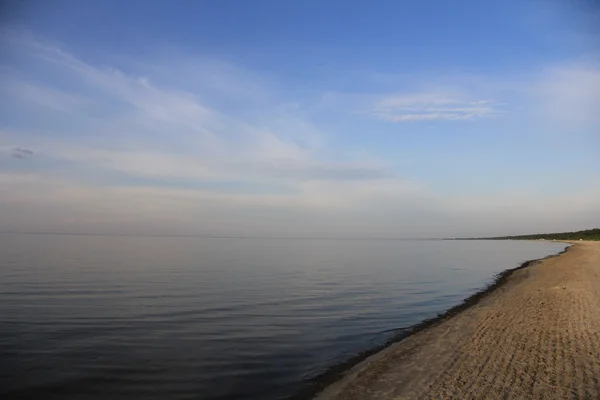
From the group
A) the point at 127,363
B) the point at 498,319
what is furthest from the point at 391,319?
the point at 127,363

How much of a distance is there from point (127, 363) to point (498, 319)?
42.7ft

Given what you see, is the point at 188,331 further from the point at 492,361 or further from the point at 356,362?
the point at 492,361

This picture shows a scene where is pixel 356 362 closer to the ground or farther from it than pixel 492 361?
closer to the ground

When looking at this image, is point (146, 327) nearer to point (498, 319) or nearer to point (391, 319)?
point (391, 319)

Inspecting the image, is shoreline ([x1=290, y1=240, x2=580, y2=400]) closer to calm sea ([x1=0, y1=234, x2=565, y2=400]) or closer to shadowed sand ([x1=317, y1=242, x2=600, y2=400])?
shadowed sand ([x1=317, y1=242, x2=600, y2=400])

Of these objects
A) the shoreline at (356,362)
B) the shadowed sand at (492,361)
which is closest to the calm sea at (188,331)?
the shoreline at (356,362)

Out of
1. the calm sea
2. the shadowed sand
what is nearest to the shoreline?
the shadowed sand

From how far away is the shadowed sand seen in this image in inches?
369

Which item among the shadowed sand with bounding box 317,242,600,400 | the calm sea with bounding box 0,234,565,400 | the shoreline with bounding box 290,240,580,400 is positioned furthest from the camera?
the calm sea with bounding box 0,234,565,400

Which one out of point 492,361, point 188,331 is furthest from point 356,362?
point 188,331

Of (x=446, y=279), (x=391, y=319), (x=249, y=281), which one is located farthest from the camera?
(x=446, y=279)

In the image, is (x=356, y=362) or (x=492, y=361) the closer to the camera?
(x=492, y=361)

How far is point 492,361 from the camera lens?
37.4 feet

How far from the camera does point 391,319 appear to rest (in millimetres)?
19203
